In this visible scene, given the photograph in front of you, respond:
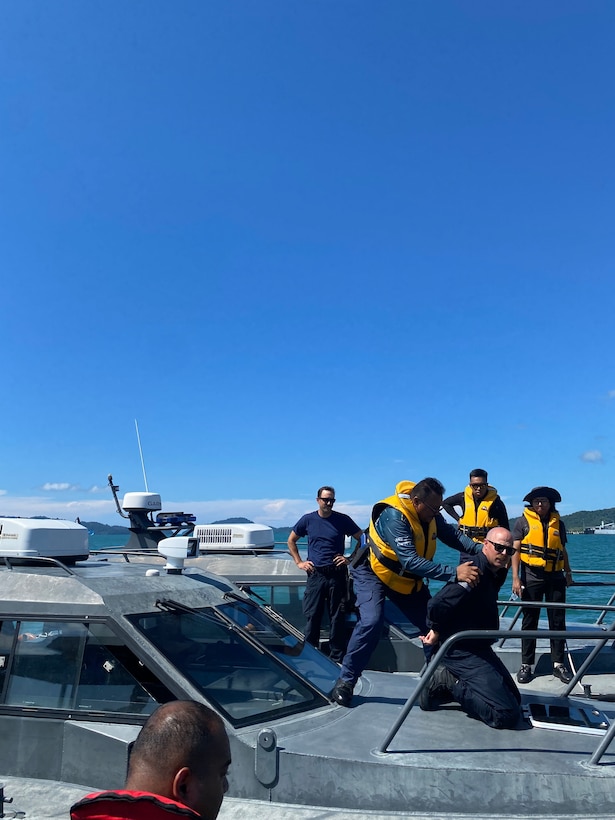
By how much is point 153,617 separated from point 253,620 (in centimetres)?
90

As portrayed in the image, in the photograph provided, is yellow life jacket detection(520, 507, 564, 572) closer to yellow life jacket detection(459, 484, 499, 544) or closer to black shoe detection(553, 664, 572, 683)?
yellow life jacket detection(459, 484, 499, 544)

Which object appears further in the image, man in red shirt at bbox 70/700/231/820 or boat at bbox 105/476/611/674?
boat at bbox 105/476/611/674

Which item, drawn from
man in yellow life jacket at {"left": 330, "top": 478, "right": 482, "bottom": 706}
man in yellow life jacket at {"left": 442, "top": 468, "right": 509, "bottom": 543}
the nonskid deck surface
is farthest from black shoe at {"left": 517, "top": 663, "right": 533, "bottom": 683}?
the nonskid deck surface

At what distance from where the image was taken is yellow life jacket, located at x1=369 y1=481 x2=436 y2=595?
463cm

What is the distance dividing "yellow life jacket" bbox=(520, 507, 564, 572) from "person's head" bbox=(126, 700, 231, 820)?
5.97 meters

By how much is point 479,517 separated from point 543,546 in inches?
29.9

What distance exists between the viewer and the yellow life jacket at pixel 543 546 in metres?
6.86

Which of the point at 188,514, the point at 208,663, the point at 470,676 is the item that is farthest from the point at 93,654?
the point at 188,514

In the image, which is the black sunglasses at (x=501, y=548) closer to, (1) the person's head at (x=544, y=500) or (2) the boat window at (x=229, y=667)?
(2) the boat window at (x=229, y=667)

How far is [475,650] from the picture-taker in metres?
4.11

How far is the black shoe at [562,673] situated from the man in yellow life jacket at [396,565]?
258 cm

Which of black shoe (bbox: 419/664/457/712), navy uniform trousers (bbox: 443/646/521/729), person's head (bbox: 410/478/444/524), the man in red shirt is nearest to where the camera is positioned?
the man in red shirt

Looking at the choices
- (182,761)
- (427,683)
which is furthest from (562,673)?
(182,761)

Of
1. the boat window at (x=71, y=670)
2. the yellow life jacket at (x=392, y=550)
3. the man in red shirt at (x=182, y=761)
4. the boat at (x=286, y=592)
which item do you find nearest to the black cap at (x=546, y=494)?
the boat at (x=286, y=592)
